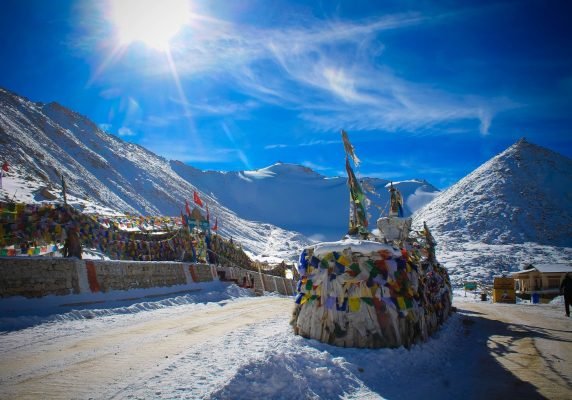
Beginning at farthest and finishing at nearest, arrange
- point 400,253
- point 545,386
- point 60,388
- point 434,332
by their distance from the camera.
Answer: point 434,332 < point 400,253 < point 545,386 < point 60,388

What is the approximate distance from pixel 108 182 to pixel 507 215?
109m

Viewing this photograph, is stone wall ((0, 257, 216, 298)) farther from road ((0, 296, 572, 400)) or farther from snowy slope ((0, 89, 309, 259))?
snowy slope ((0, 89, 309, 259))

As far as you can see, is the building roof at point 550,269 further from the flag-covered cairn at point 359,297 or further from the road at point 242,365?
the flag-covered cairn at point 359,297

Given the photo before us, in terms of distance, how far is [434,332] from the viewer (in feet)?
31.2

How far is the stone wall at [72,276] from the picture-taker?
9922 mm

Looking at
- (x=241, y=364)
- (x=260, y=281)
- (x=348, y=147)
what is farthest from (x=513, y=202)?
(x=241, y=364)

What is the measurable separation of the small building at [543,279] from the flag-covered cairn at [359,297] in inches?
1647

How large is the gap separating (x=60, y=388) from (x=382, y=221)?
41.0 feet

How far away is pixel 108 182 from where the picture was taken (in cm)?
9819

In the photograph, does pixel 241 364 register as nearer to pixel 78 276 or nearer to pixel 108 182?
pixel 78 276

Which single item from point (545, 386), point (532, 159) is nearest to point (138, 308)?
point (545, 386)

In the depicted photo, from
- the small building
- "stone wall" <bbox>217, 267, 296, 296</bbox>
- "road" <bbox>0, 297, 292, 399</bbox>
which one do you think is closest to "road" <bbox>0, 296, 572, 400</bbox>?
"road" <bbox>0, 297, 292, 399</bbox>

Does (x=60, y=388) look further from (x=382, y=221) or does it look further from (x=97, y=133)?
(x=97, y=133)

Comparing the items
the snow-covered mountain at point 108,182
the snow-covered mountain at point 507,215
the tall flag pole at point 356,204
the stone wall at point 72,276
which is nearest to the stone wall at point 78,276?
the stone wall at point 72,276
